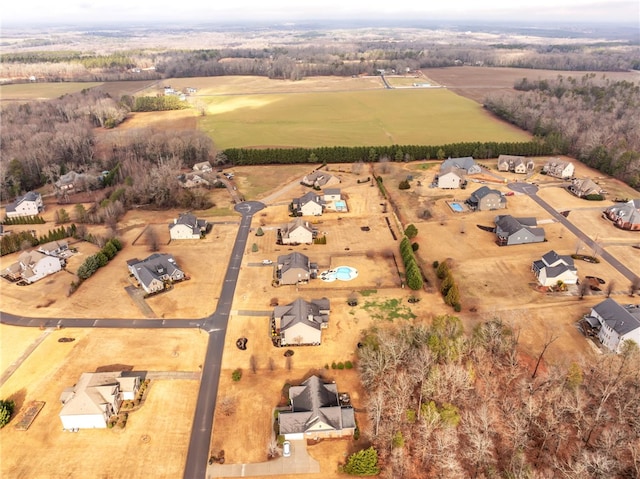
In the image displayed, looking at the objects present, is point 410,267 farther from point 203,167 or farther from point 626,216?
point 203,167

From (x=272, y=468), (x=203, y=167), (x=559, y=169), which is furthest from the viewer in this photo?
(x=203, y=167)

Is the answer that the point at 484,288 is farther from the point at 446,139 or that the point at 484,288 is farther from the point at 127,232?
the point at 446,139

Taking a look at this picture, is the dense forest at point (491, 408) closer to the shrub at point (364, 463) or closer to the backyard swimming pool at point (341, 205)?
the shrub at point (364, 463)

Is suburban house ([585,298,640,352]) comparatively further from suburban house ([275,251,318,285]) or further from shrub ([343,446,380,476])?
suburban house ([275,251,318,285])

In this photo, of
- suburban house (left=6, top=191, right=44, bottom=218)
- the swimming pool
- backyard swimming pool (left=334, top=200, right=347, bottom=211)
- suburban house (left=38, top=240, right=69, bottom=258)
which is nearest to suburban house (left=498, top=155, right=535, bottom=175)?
backyard swimming pool (left=334, top=200, right=347, bottom=211)

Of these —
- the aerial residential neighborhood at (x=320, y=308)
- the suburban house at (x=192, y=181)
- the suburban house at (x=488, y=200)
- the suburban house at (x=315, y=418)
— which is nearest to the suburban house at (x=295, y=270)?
the aerial residential neighborhood at (x=320, y=308)

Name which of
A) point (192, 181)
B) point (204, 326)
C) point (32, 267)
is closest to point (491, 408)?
point (204, 326)
